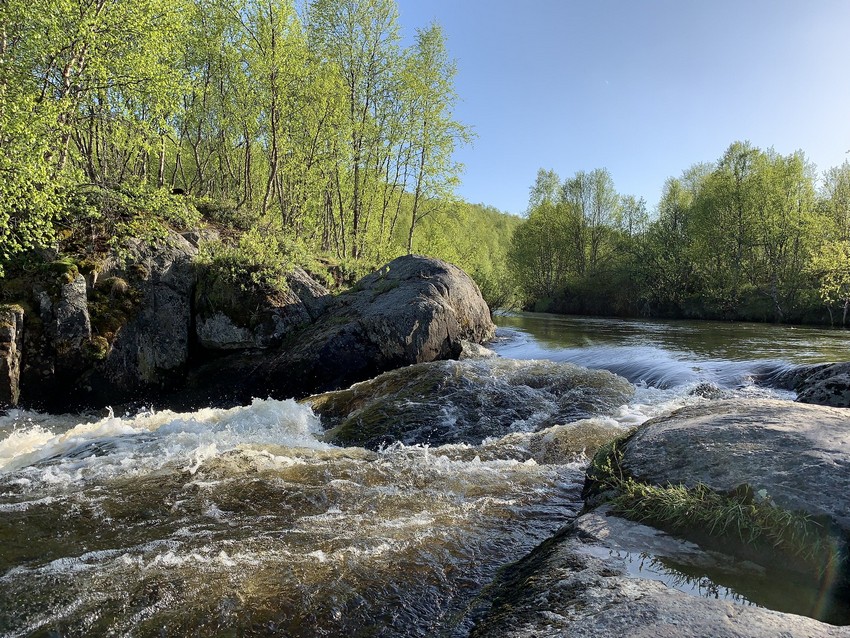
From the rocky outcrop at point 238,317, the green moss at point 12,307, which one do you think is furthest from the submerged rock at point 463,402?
the green moss at point 12,307

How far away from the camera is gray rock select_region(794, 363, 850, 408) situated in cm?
1012

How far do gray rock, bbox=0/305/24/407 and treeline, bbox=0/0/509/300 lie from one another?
1.76 metres

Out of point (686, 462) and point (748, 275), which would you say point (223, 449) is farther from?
point (748, 275)

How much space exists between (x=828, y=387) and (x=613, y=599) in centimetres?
1046

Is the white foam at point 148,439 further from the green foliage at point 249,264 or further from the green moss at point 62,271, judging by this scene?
the green foliage at point 249,264

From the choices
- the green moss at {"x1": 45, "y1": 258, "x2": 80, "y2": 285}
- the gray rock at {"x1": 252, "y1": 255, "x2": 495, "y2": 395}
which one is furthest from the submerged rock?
the green moss at {"x1": 45, "y1": 258, "x2": 80, "y2": 285}

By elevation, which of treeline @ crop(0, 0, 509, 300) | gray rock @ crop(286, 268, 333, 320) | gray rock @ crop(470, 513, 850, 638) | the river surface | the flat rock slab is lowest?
the river surface

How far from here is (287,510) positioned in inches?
243

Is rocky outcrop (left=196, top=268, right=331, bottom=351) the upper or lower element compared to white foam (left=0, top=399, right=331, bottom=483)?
upper

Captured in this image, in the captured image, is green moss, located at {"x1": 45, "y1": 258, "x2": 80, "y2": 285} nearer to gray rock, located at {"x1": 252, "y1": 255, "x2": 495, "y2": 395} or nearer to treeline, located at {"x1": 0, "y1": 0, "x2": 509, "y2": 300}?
treeline, located at {"x1": 0, "y1": 0, "x2": 509, "y2": 300}

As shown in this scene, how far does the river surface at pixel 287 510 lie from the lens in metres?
4.18

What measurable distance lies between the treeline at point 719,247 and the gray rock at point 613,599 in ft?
83.7

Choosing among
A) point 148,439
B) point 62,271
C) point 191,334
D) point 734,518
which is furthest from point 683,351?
point 62,271

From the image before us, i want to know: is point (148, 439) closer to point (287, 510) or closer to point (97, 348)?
point (97, 348)
